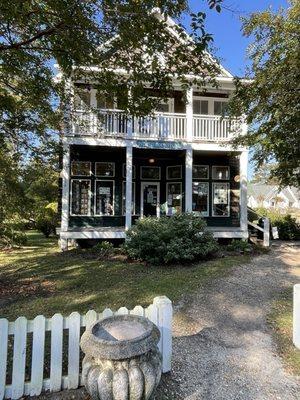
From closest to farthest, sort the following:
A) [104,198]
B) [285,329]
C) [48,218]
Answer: [285,329] → [104,198] → [48,218]

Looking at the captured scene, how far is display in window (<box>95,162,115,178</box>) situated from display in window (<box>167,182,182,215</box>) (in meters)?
2.95

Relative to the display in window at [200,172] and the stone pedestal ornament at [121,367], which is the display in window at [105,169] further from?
the stone pedestal ornament at [121,367]

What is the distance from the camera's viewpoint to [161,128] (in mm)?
13945

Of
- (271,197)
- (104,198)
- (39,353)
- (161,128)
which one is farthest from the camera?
(271,197)

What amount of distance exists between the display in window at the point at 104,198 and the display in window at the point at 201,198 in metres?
4.06

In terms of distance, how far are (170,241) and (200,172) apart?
6.72 meters

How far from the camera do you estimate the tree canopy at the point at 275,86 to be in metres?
6.68

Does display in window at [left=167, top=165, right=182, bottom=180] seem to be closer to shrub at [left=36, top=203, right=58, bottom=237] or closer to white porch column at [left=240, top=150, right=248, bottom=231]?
white porch column at [left=240, top=150, right=248, bottom=231]

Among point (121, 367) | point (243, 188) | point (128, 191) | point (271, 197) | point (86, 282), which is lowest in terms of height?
point (86, 282)

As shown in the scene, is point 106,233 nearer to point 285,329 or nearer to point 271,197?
point 285,329

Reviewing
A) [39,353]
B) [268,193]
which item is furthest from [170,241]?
[268,193]

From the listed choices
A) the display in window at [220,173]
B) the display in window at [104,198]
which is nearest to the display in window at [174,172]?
the display in window at [220,173]

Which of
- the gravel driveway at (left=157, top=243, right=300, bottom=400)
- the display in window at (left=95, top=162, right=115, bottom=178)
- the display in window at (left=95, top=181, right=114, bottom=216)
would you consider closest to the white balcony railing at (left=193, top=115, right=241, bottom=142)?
the display in window at (left=95, top=162, right=115, bottom=178)

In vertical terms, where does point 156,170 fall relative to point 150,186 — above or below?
above
